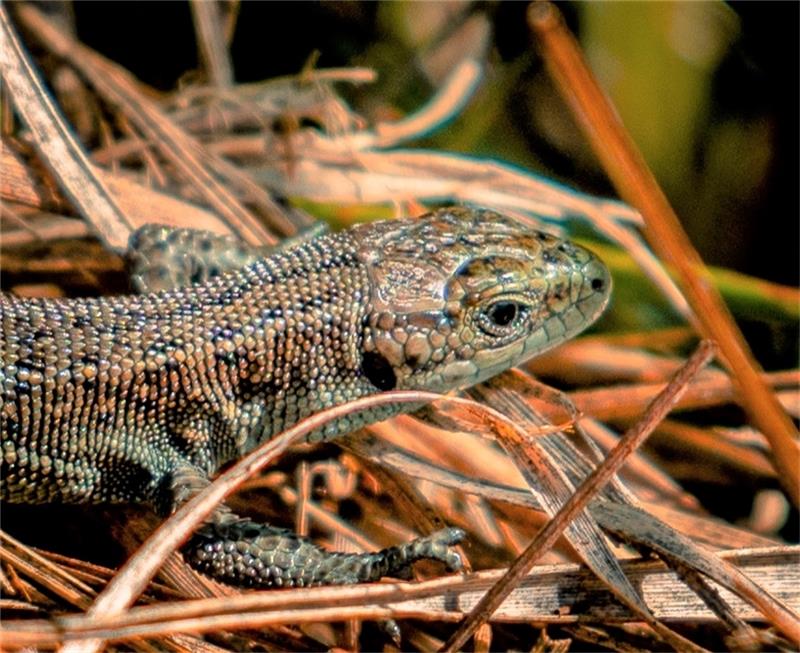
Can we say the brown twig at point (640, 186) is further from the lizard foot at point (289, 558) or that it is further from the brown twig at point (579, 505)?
the lizard foot at point (289, 558)

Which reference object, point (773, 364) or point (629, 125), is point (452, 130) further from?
point (773, 364)

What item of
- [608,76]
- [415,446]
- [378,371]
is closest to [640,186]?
[378,371]

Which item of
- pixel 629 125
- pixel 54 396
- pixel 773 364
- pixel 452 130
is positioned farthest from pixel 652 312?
pixel 54 396

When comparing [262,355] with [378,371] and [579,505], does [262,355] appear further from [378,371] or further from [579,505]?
[579,505]

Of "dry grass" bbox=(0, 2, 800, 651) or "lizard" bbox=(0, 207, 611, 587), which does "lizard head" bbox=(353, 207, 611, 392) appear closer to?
"lizard" bbox=(0, 207, 611, 587)

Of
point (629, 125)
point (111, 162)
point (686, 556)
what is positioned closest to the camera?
point (686, 556)
